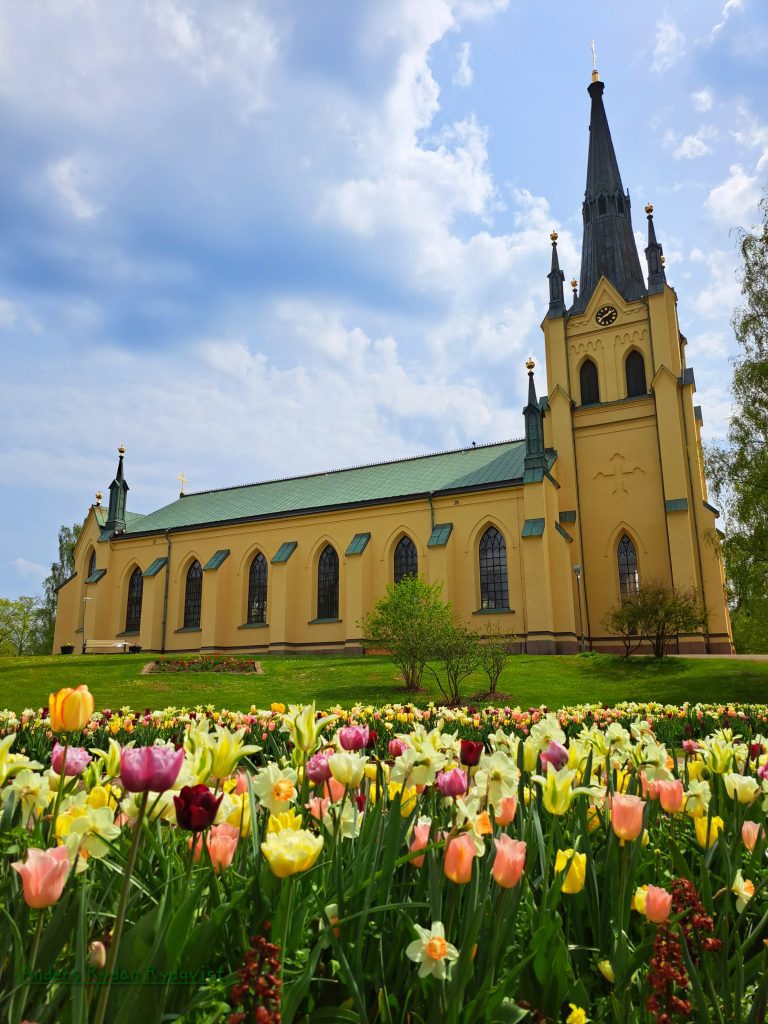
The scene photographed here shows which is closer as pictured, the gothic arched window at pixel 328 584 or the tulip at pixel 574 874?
the tulip at pixel 574 874

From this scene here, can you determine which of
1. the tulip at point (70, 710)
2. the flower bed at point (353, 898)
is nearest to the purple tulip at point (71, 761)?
the flower bed at point (353, 898)

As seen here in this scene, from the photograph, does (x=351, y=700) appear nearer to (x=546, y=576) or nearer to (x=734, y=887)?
(x=546, y=576)

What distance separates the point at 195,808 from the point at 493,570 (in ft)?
101

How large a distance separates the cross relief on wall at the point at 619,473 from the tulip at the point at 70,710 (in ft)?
105

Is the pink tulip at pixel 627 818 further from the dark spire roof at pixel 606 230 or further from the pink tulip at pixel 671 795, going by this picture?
the dark spire roof at pixel 606 230

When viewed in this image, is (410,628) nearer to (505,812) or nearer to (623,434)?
(505,812)

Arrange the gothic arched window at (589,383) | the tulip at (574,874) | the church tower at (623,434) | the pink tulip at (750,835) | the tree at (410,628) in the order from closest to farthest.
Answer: the tulip at (574,874), the pink tulip at (750,835), the tree at (410,628), the church tower at (623,434), the gothic arched window at (589,383)

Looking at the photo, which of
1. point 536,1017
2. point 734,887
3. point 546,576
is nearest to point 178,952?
point 536,1017

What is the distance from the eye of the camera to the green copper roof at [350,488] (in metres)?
34.2

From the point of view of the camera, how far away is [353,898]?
1.94 metres

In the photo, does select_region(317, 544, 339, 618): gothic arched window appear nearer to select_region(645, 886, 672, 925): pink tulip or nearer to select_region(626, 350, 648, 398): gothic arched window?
select_region(626, 350, 648, 398): gothic arched window

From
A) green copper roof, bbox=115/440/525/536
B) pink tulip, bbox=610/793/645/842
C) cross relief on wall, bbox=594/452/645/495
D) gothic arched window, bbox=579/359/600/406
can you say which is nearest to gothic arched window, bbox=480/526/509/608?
green copper roof, bbox=115/440/525/536

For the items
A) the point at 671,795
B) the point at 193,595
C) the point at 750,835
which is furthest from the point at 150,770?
the point at 193,595

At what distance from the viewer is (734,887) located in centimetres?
202
